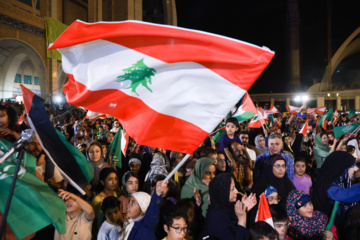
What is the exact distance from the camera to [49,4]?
1747cm

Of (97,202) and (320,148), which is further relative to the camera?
(320,148)

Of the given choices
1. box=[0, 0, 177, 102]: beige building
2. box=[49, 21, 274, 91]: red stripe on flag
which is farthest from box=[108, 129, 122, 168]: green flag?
box=[0, 0, 177, 102]: beige building

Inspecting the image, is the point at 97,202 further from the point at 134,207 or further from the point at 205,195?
the point at 205,195

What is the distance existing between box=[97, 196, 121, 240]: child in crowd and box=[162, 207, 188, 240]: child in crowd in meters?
0.55

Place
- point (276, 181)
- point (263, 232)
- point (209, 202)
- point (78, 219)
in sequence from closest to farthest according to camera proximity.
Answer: point (263, 232) < point (78, 219) < point (209, 202) < point (276, 181)

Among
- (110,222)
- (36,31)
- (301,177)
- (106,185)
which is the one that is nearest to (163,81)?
(110,222)

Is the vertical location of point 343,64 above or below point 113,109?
above

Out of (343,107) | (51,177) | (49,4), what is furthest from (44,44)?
(343,107)

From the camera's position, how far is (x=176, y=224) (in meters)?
2.12

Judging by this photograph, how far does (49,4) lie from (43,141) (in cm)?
1884

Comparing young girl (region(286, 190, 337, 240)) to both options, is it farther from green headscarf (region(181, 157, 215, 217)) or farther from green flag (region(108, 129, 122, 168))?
green flag (region(108, 129, 122, 168))

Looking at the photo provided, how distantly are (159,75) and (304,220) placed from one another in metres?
1.85

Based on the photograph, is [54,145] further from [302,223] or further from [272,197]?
[302,223]

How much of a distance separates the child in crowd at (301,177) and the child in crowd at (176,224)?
2182 mm
